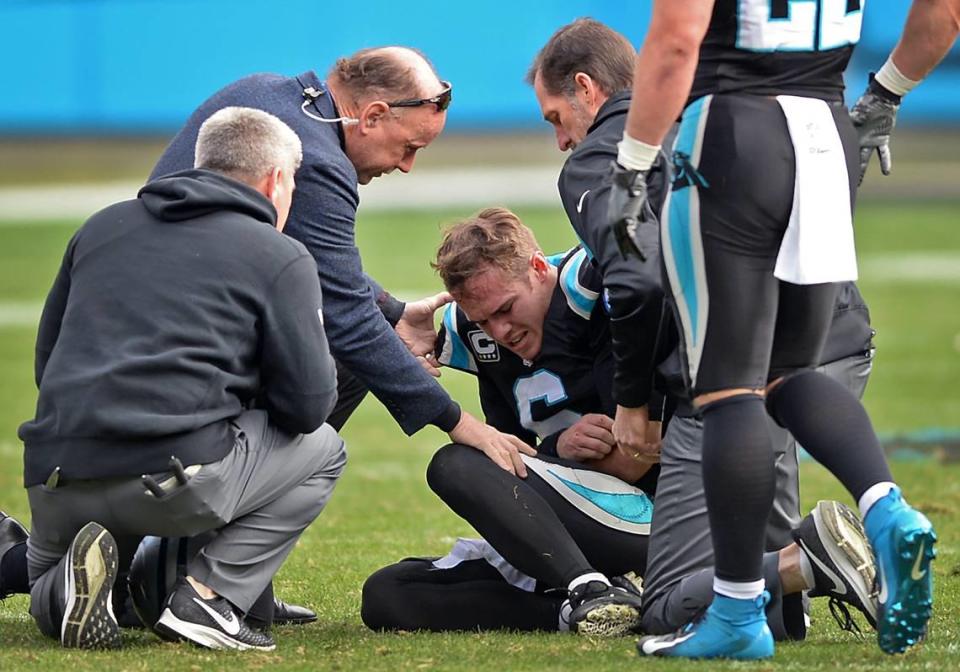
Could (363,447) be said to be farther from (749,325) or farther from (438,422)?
(749,325)

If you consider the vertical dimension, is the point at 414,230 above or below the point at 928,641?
below

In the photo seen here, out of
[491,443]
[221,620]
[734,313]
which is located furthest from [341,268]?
[734,313]

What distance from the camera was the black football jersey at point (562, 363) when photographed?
436cm

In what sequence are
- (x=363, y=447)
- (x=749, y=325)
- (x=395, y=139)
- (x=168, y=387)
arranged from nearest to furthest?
(x=749, y=325), (x=168, y=387), (x=395, y=139), (x=363, y=447)

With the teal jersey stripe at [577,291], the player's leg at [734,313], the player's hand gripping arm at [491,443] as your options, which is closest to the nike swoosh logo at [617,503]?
the player's hand gripping arm at [491,443]

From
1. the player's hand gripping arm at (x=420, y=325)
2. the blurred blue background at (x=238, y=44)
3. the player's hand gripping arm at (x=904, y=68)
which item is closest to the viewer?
the player's hand gripping arm at (x=904, y=68)

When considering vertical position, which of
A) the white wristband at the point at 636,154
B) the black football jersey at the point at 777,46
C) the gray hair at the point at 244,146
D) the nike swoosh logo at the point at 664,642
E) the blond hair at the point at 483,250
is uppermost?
the black football jersey at the point at 777,46

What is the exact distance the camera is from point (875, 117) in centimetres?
391

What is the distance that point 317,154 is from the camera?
14.4 ft

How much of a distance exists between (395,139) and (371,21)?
58.3ft

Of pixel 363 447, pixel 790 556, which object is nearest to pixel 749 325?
pixel 790 556

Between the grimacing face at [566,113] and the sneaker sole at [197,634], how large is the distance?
5.70 ft

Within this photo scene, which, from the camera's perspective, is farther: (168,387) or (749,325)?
(168,387)

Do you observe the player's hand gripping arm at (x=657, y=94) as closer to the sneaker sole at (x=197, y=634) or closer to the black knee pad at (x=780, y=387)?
the black knee pad at (x=780, y=387)
